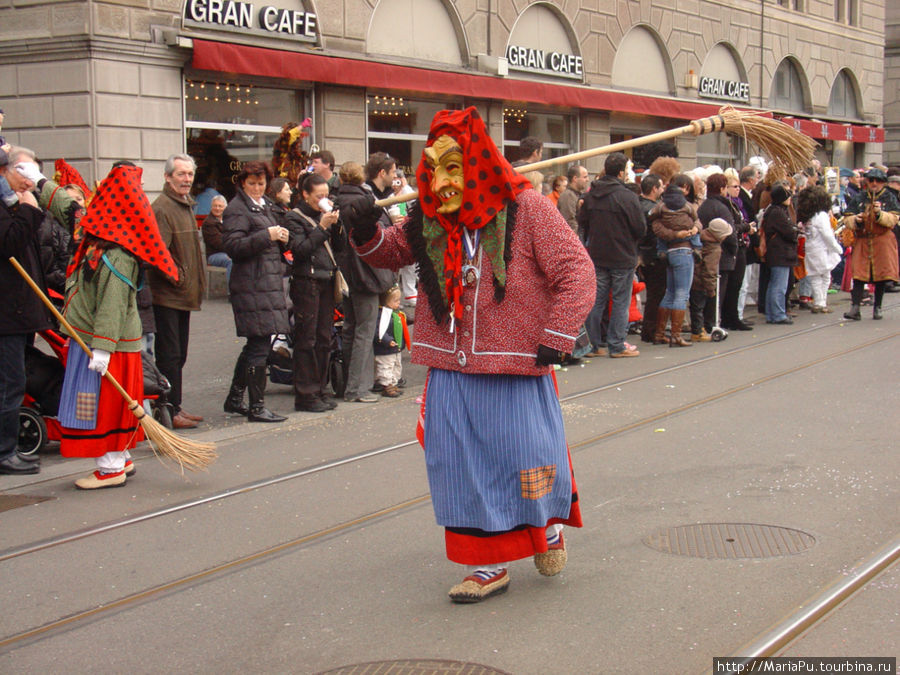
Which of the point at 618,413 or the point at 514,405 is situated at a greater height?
the point at 514,405

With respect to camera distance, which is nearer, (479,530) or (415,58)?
(479,530)

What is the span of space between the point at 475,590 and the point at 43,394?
4151mm

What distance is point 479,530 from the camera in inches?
181

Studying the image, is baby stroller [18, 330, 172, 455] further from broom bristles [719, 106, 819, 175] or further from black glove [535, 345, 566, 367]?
broom bristles [719, 106, 819, 175]

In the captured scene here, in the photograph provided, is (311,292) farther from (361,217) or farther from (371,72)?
(371,72)

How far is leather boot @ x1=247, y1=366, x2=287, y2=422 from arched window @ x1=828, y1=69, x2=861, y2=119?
29.6 meters

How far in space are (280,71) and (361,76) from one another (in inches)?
73.7

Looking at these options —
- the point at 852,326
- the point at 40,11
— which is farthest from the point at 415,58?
the point at 852,326

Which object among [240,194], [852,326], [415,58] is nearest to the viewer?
[240,194]

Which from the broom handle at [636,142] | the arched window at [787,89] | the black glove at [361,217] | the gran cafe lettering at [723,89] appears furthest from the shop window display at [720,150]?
the black glove at [361,217]

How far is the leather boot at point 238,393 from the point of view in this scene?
28.5 ft

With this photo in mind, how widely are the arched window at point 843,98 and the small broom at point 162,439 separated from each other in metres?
31.3

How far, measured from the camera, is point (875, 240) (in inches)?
554

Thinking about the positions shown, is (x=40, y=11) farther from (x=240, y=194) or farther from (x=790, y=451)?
(x=790, y=451)
